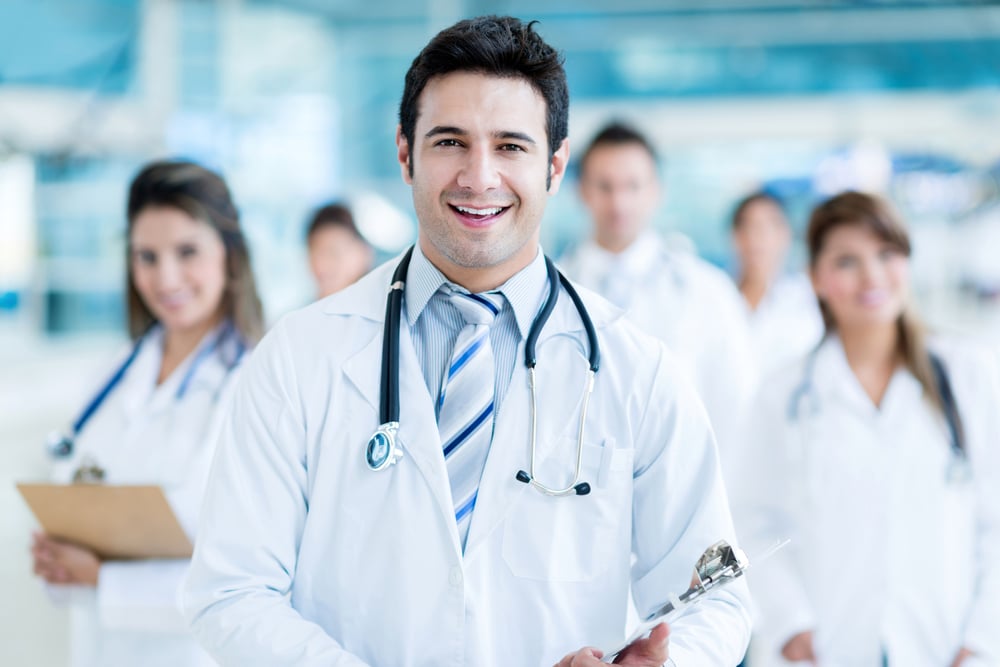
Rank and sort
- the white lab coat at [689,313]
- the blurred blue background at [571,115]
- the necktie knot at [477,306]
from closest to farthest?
the necktie knot at [477,306] < the white lab coat at [689,313] < the blurred blue background at [571,115]

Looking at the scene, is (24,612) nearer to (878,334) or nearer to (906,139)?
(878,334)

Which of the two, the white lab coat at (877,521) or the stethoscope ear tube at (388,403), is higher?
the stethoscope ear tube at (388,403)

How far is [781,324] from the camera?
4.06 metres

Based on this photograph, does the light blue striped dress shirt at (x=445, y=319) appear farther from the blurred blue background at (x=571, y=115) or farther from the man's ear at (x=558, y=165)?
the blurred blue background at (x=571, y=115)

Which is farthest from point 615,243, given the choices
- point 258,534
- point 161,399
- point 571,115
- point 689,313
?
point 571,115

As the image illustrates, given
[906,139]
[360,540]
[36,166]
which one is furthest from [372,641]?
[906,139]

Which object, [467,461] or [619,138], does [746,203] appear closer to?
[619,138]

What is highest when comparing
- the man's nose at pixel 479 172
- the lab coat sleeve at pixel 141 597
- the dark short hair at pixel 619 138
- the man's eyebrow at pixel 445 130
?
the dark short hair at pixel 619 138

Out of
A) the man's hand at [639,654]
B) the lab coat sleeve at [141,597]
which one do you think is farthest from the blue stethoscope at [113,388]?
the man's hand at [639,654]

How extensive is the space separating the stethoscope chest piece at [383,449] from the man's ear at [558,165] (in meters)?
0.42

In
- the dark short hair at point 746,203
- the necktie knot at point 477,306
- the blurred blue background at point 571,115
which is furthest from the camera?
the blurred blue background at point 571,115

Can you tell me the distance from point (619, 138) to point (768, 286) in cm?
143

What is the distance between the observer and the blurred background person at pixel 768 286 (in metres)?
4.00

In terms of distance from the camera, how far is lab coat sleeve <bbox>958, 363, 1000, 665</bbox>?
187 cm
